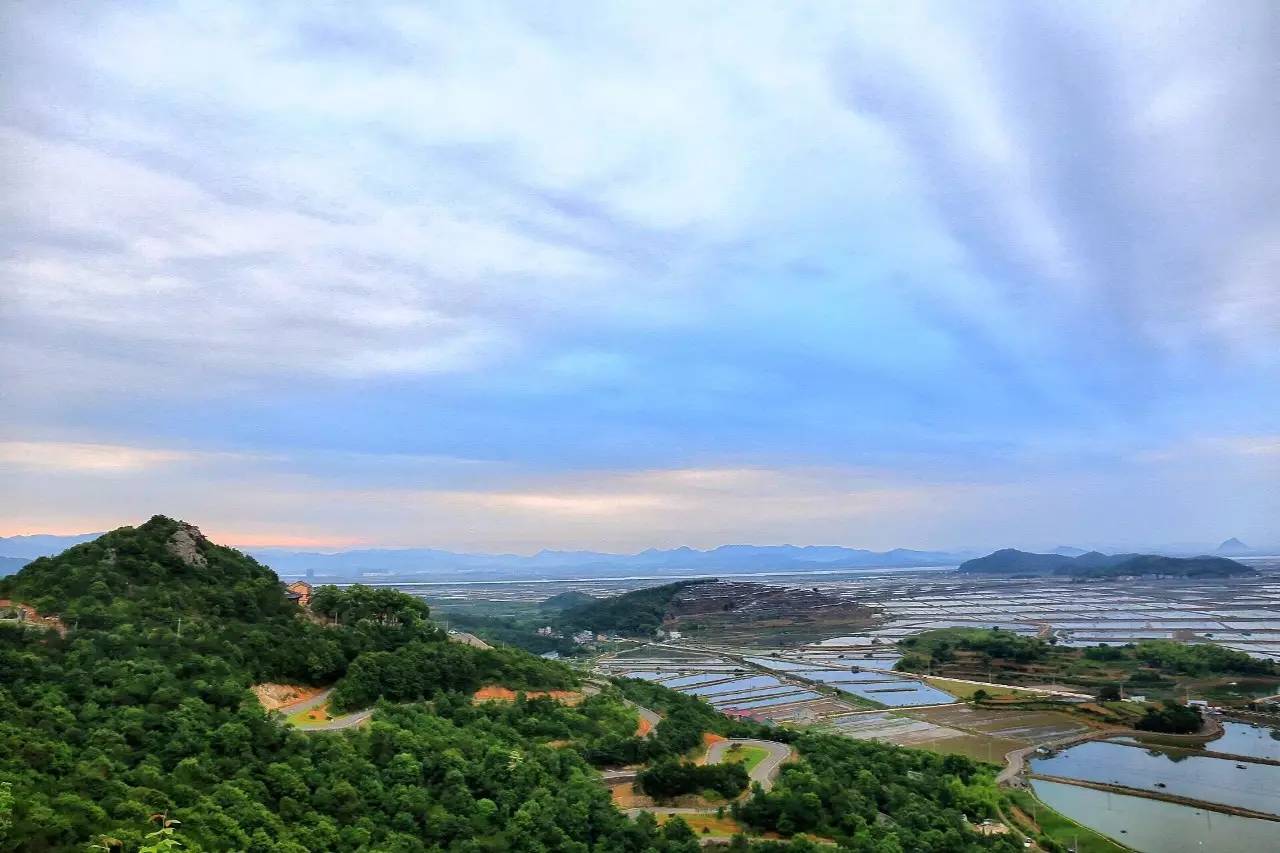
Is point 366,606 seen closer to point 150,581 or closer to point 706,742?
point 150,581

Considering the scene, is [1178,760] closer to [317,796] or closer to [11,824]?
[317,796]

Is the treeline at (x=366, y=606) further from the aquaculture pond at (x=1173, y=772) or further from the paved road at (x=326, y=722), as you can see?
the aquaculture pond at (x=1173, y=772)

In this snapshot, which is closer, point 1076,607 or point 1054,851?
point 1054,851

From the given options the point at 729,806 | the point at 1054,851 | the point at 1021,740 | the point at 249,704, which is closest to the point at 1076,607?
the point at 1021,740

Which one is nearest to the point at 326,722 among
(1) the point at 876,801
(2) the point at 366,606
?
(2) the point at 366,606

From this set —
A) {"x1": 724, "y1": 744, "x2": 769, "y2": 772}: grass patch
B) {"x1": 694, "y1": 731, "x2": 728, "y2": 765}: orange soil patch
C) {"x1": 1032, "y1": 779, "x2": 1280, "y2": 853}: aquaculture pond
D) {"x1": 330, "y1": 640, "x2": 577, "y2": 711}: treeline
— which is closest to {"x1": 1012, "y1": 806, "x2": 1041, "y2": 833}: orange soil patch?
{"x1": 1032, "y1": 779, "x2": 1280, "y2": 853}: aquaculture pond

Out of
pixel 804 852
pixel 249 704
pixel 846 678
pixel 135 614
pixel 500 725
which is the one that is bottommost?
pixel 846 678
